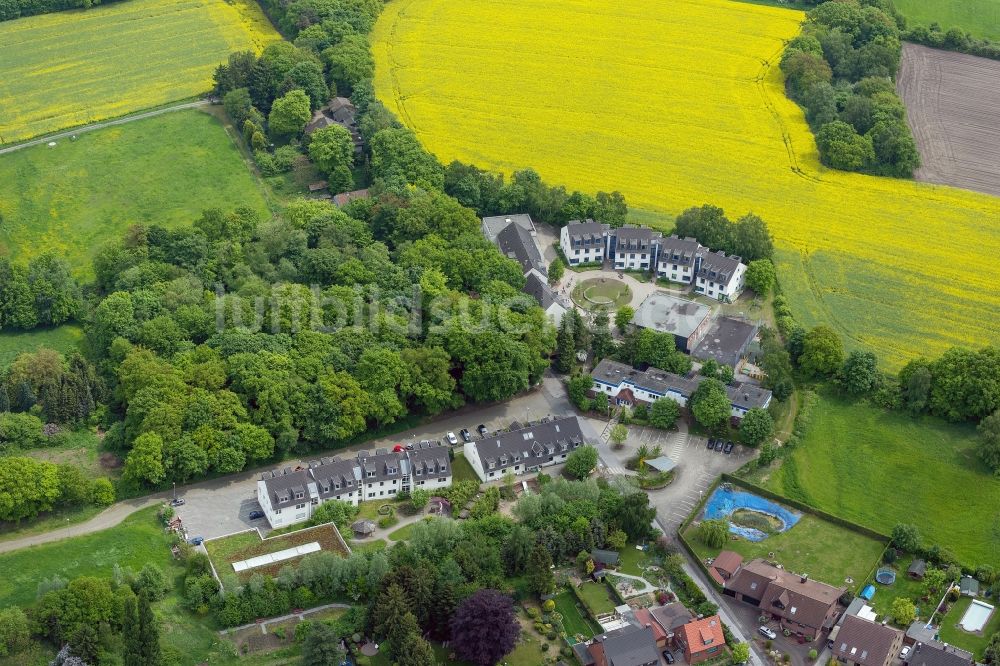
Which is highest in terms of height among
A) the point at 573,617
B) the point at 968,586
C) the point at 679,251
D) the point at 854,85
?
the point at 854,85

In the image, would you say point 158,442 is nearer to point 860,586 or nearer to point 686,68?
point 860,586

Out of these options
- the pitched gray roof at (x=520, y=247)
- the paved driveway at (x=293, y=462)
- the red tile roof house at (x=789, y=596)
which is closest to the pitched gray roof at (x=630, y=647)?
the red tile roof house at (x=789, y=596)

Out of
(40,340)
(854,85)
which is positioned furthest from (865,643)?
(854,85)

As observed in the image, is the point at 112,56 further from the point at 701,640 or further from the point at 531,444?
the point at 701,640

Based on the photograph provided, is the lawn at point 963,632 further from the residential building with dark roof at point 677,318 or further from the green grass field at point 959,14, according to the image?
the green grass field at point 959,14

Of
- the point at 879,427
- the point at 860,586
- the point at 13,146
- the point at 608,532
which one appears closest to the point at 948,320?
the point at 879,427

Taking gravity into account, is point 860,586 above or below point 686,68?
below
